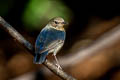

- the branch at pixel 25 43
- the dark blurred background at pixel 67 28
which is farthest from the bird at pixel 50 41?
the dark blurred background at pixel 67 28

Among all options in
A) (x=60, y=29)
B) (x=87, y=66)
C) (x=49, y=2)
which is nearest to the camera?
(x=60, y=29)

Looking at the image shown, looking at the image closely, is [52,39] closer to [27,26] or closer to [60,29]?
[60,29]

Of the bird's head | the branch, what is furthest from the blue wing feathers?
the branch

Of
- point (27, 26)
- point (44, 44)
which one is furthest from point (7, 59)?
point (44, 44)

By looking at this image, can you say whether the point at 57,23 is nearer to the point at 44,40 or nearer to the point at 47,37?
the point at 47,37

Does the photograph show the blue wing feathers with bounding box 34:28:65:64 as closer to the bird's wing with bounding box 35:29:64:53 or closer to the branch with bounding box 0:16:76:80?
the bird's wing with bounding box 35:29:64:53

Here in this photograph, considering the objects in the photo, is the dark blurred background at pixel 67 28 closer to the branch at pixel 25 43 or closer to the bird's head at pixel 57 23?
the bird's head at pixel 57 23

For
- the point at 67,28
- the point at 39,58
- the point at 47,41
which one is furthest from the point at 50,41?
the point at 67,28
